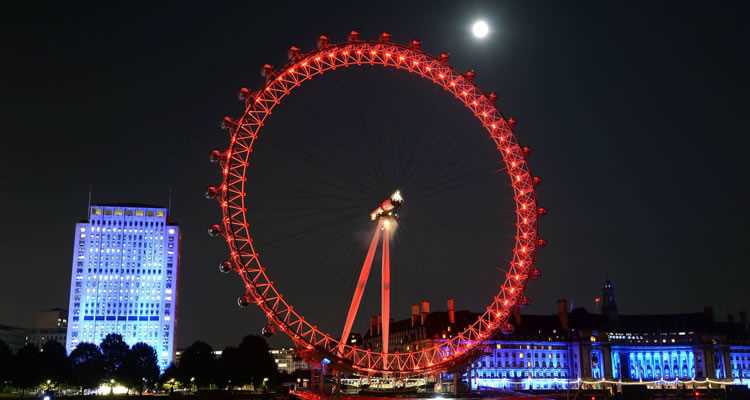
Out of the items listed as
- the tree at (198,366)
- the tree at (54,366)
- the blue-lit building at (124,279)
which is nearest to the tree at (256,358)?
the tree at (198,366)

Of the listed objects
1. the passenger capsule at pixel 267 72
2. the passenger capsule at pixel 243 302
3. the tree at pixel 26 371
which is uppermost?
the passenger capsule at pixel 267 72

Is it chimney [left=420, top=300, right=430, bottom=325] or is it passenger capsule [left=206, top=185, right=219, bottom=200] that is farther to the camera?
chimney [left=420, top=300, right=430, bottom=325]

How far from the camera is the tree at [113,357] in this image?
100188mm

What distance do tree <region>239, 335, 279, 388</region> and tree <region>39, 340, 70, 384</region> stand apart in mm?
25858

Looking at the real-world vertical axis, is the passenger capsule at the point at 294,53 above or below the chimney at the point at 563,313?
above

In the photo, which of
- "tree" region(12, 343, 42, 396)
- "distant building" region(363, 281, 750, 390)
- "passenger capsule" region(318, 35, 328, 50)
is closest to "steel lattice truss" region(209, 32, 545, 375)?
"passenger capsule" region(318, 35, 328, 50)

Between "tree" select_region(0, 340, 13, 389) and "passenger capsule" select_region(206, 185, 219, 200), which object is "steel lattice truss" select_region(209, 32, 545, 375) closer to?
"passenger capsule" select_region(206, 185, 219, 200)

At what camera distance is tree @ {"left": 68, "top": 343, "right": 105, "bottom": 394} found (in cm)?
9394

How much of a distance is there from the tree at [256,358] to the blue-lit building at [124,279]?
50.9 metres

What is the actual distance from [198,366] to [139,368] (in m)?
11.0

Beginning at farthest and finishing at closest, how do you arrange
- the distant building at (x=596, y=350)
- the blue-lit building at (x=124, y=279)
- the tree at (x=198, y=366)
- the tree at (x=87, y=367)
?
the distant building at (x=596, y=350) → the blue-lit building at (x=124, y=279) → the tree at (x=198, y=366) → the tree at (x=87, y=367)

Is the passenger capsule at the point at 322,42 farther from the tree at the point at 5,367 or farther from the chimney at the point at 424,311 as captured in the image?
the chimney at the point at 424,311

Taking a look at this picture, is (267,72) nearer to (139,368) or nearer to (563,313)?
(139,368)

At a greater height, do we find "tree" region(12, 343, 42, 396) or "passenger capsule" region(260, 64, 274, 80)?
"passenger capsule" region(260, 64, 274, 80)
